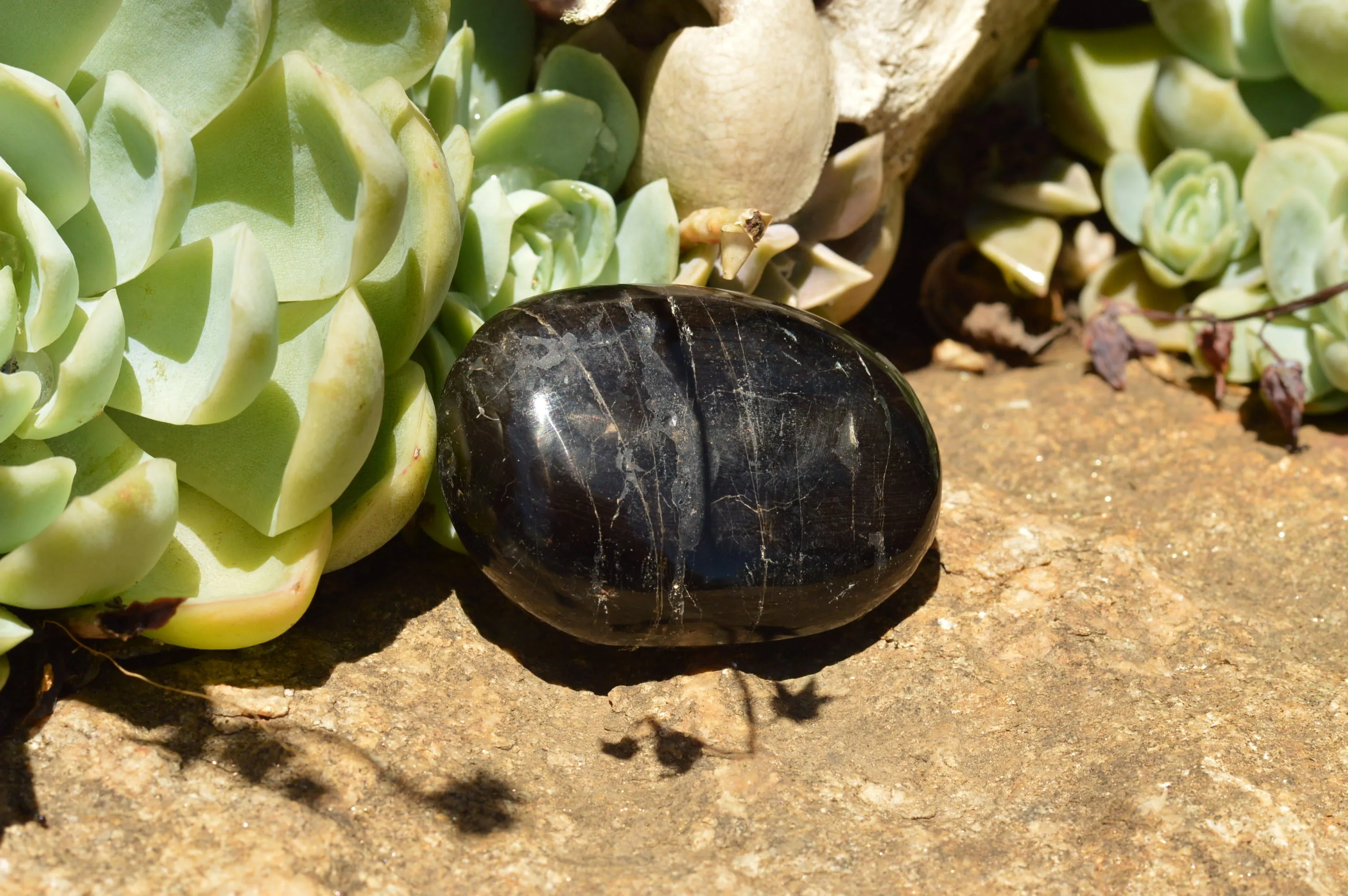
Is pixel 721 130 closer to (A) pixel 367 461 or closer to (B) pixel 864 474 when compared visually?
(B) pixel 864 474

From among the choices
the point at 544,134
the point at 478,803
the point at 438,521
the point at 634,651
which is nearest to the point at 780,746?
the point at 634,651

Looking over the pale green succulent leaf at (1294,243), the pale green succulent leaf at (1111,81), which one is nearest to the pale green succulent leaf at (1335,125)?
the pale green succulent leaf at (1294,243)

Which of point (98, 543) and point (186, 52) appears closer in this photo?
point (98, 543)

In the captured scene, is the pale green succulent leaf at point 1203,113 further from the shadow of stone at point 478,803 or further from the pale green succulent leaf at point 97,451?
the pale green succulent leaf at point 97,451

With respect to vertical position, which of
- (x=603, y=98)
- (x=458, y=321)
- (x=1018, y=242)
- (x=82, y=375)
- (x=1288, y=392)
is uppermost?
(x=603, y=98)

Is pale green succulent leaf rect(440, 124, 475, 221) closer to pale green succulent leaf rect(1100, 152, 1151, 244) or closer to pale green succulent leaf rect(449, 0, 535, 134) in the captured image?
pale green succulent leaf rect(449, 0, 535, 134)

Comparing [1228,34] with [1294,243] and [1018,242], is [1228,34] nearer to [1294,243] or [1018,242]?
[1294,243]
